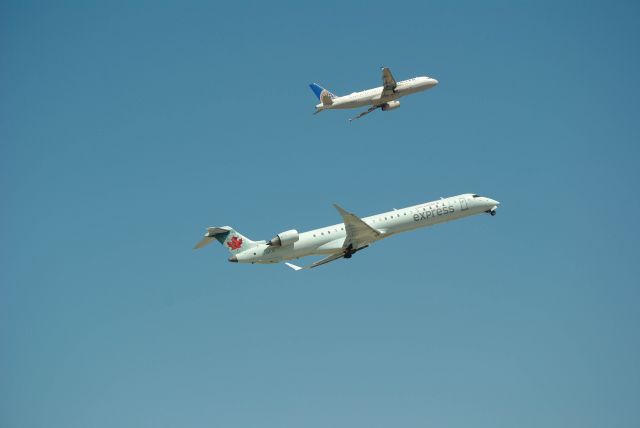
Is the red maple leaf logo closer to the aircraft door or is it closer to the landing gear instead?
the landing gear

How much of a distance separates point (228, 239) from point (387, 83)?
23709mm

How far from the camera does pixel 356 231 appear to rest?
216ft

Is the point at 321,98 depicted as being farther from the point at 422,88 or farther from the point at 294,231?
the point at 294,231

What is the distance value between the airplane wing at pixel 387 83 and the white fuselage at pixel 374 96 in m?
0.46

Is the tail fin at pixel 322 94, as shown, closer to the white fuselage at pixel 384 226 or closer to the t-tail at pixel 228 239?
the white fuselage at pixel 384 226

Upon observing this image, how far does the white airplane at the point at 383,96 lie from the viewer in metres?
78.5

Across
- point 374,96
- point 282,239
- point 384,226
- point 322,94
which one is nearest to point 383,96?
point 374,96

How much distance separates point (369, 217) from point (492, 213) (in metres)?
13.8

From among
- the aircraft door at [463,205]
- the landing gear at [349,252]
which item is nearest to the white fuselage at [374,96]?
the aircraft door at [463,205]

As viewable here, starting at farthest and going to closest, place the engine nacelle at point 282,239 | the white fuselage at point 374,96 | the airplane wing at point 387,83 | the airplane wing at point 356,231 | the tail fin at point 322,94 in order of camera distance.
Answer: the tail fin at point 322,94 < the white fuselage at point 374,96 < the airplane wing at point 387,83 < the engine nacelle at point 282,239 < the airplane wing at point 356,231

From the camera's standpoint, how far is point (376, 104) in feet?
261

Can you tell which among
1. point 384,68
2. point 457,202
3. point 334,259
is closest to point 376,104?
point 384,68

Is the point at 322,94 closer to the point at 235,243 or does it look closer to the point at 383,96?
the point at 383,96

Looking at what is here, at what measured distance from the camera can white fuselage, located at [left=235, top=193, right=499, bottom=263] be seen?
218 ft
